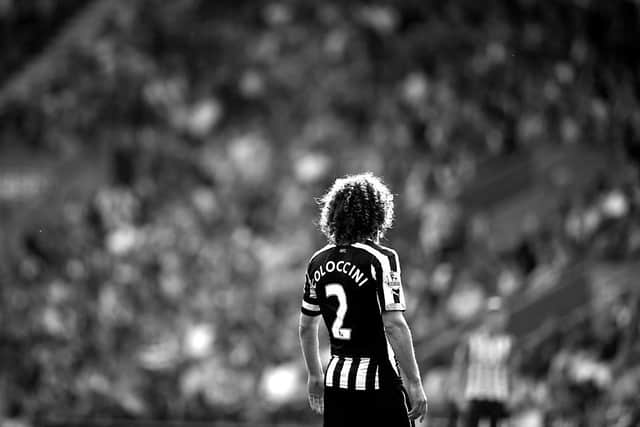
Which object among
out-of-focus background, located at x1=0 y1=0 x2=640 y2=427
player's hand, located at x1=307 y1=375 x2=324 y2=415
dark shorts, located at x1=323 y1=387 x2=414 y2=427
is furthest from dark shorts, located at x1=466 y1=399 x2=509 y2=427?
dark shorts, located at x1=323 y1=387 x2=414 y2=427

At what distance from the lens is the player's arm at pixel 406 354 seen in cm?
412

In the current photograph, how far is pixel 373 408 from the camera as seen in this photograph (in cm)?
421

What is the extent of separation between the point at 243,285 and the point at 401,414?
27.2 ft

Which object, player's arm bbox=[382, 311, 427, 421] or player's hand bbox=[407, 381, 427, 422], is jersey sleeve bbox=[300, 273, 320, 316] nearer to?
player's arm bbox=[382, 311, 427, 421]

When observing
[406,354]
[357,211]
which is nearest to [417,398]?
[406,354]

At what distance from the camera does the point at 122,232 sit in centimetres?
1309

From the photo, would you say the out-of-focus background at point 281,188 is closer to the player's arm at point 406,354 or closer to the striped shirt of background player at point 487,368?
the striped shirt of background player at point 487,368

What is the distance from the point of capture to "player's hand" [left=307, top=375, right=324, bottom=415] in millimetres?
4492

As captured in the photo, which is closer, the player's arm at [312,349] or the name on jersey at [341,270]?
the name on jersey at [341,270]

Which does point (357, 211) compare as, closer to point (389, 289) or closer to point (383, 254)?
point (383, 254)

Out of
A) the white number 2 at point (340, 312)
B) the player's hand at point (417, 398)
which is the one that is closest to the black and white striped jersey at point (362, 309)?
the white number 2 at point (340, 312)

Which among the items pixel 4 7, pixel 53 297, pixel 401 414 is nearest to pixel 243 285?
pixel 53 297

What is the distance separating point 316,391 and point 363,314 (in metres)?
0.51

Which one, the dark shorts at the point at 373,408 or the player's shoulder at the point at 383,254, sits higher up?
the player's shoulder at the point at 383,254
